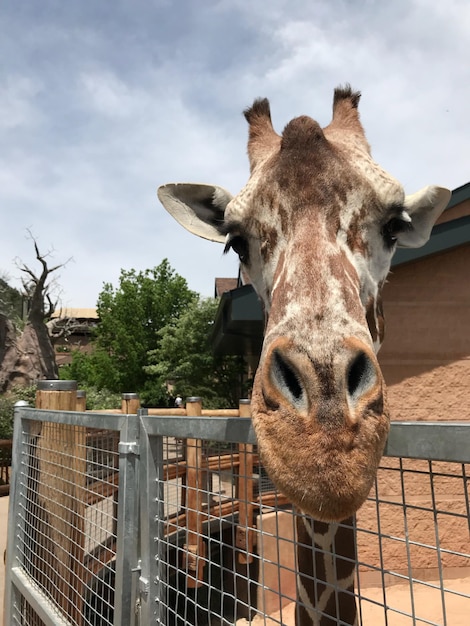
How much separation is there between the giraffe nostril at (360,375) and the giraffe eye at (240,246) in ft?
3.47

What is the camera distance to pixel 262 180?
6.82ft

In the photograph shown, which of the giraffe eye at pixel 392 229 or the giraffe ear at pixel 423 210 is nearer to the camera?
the giraffe eye at pixel 392 229

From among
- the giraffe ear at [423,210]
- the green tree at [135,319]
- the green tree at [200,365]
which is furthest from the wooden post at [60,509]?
the green tree at [135,319]

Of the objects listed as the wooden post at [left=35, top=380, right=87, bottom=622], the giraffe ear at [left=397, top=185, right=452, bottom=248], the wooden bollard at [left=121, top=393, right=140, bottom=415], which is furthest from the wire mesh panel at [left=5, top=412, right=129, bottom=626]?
the giraffe ear at [left=397, top=185, right=452, bottom=248]

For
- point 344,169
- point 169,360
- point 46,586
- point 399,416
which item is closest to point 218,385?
point 169,360

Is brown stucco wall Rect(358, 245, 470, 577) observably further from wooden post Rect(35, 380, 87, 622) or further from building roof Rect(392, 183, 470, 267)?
wooden post Rect(35, 380, 87, 622)

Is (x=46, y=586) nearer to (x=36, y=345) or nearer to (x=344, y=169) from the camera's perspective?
(x=344, y=169)

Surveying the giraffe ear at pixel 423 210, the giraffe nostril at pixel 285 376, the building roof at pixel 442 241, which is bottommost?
the giraffe nostril at pixel 285 376

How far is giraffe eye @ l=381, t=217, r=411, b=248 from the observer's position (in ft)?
6.93

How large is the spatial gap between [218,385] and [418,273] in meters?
14.5

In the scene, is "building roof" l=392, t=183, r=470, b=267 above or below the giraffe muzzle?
above

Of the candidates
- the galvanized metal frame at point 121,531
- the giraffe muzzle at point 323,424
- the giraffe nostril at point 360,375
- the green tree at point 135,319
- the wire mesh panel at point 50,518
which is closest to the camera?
the giraffe muzzle at point 323,424

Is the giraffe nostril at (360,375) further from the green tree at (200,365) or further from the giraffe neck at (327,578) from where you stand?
the green tree at (200,365)

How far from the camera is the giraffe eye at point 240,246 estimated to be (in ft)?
7.40
